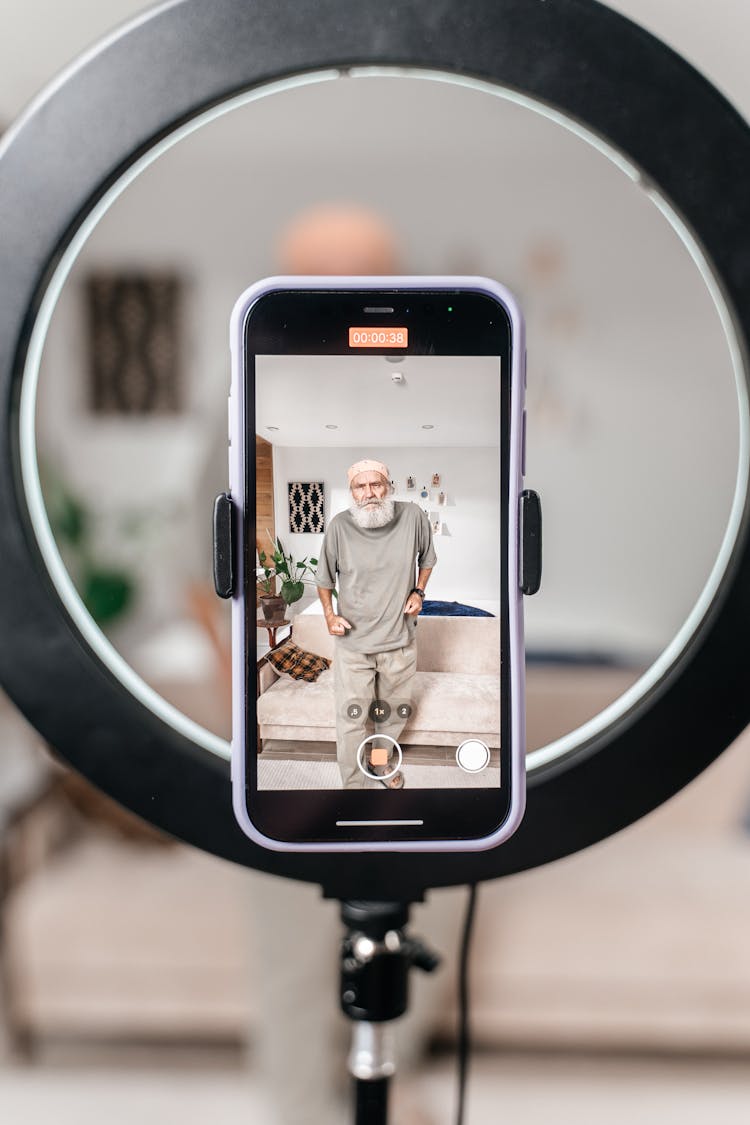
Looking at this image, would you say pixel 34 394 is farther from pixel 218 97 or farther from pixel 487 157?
pixel 487 157

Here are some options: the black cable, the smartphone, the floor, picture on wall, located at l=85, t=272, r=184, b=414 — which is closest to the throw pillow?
the smartphone

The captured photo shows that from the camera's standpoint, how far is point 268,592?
27 centimetres

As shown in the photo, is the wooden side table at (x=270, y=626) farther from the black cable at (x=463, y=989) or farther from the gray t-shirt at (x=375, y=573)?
the black cable at (x=463, y=989)

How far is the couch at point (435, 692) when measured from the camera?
27 centimetres

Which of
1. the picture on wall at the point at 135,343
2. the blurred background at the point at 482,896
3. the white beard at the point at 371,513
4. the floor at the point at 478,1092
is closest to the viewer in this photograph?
the white beard at the point at 371,513

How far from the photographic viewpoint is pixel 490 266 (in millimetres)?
1272

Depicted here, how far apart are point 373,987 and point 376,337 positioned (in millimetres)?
214

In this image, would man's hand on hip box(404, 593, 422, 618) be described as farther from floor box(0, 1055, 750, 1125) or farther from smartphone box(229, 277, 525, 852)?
floor box(0, 1055, 750, 1125)

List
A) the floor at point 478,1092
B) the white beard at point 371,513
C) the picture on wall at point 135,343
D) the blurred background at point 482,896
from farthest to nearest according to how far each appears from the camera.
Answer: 1. the picture on wall at point 135,343
2. the floor at point 478,1092
3. the blurred background at point 482,896
4. the white beard at point 371,513

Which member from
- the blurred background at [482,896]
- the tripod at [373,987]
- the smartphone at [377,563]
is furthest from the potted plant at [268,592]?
the blurred background at [482,896]

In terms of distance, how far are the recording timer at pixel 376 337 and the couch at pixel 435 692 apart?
0.09m

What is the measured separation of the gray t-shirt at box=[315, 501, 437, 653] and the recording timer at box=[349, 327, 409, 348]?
5cm

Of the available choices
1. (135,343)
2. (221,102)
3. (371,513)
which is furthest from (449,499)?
(135,343)

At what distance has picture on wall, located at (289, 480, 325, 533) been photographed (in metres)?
0.27
